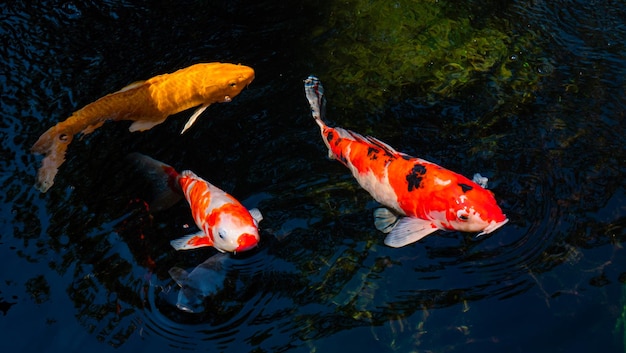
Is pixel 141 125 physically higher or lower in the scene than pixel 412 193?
higher

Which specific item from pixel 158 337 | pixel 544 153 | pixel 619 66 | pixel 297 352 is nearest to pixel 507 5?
pixel 619 66

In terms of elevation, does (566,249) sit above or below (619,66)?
below

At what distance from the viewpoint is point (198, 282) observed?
4859 millimetres

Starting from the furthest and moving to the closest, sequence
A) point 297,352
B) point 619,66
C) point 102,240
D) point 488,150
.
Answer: point 619,66, point 488,150, point 102,240, point 297,352

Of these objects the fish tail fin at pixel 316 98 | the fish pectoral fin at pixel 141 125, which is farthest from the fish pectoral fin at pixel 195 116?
the fish tail fin at pixel 316 98

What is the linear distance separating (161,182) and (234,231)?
111 cm

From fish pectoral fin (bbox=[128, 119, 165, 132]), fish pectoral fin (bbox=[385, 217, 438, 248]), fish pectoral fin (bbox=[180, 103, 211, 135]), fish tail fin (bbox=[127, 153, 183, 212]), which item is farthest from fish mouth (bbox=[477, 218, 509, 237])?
fish pectoral fin (bbox=[128, 119, 165, 132])

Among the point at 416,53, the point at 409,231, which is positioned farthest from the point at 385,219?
the point at 416,53

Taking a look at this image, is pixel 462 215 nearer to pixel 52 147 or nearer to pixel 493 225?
pixel 493 225

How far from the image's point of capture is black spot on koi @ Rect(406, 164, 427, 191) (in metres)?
4.91

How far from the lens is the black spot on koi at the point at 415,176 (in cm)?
491

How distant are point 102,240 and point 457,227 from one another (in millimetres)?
2900

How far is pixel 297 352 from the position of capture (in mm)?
4531

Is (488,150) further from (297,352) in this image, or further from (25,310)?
(25,310)
